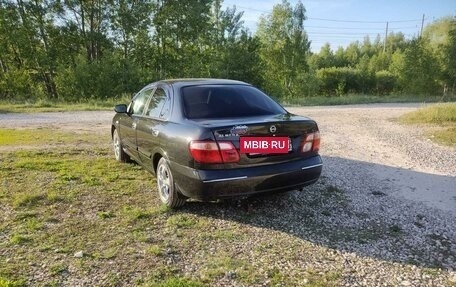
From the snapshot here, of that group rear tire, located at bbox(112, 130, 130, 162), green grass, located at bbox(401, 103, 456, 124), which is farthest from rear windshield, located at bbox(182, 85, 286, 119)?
green grass, located at bbox(401, 103, 456, 124)

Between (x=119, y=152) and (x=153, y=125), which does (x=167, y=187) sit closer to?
(x=153, y=125)

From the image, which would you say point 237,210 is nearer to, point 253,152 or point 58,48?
point 253,152

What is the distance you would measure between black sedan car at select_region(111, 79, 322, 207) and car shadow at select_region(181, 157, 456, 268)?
1.24 ft

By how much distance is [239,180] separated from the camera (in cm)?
341

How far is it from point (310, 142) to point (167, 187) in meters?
1.75

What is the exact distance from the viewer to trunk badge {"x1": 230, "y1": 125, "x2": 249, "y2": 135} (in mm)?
3367

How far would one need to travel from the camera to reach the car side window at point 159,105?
426 centimetres

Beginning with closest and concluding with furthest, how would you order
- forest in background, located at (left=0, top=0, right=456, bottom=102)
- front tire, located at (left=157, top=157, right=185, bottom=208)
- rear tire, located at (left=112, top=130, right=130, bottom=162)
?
front tire, located at (left=157, top=157, right=185, bottom=208) < rear tire, located at (left=112, top=130, right=130, bottom=162) < forest in background, located at (left=0, top=0, right=456, bottom=102)

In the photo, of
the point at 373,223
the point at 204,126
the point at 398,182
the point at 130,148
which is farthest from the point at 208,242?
the point at 398,182

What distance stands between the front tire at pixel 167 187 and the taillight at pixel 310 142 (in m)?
1.51

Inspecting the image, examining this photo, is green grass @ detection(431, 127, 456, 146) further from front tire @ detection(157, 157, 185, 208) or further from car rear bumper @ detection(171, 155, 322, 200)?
front tire @ detection(157, 157, 185, 208)

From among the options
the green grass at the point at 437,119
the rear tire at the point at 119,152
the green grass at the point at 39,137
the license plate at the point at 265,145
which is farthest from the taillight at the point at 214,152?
the green grass at the point at 437,119

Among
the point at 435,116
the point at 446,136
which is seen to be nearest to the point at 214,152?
the point at 446,136

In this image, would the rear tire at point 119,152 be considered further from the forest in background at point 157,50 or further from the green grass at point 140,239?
the forest in background at point 157,50
